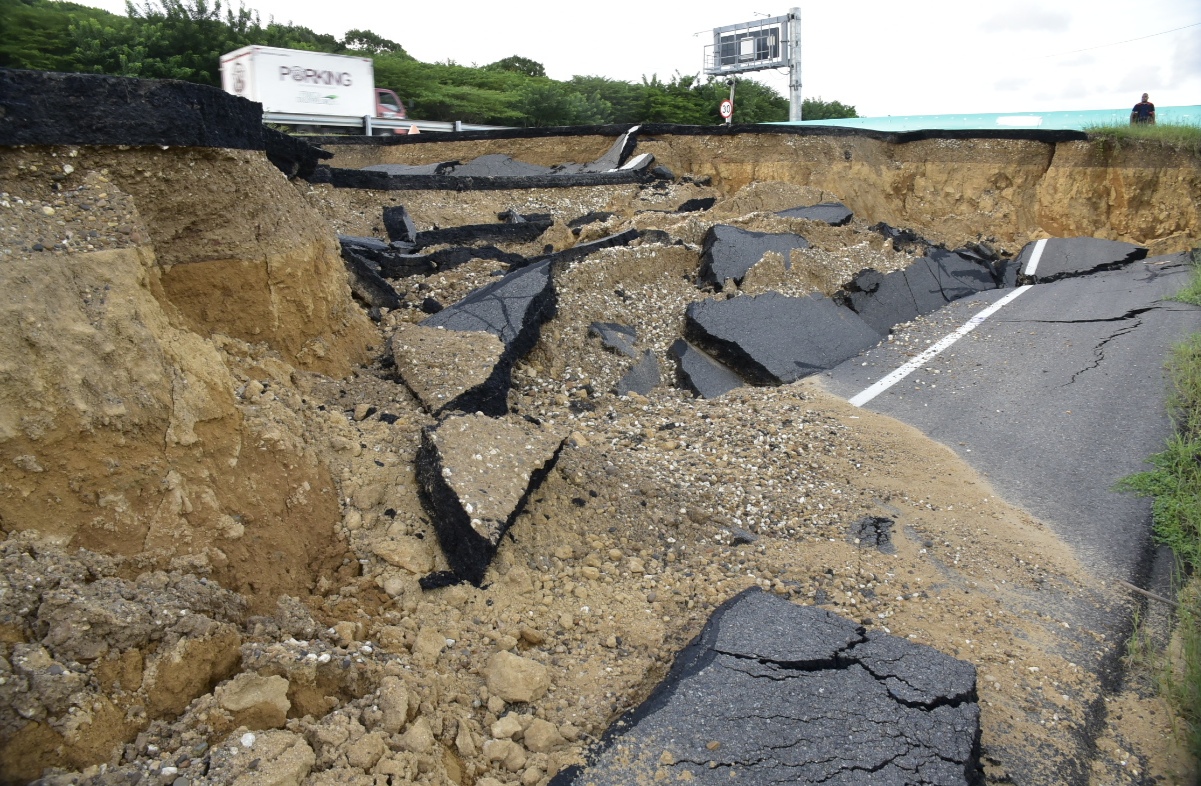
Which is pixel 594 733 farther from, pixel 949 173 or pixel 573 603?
pixel 949 173

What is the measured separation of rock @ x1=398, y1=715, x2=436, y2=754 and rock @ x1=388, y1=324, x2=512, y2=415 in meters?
2.04

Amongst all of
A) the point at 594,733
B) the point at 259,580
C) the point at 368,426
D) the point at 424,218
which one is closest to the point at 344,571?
the point at 259,580

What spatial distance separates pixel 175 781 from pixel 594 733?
1.28 meters

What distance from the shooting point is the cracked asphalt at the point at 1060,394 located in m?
4.46

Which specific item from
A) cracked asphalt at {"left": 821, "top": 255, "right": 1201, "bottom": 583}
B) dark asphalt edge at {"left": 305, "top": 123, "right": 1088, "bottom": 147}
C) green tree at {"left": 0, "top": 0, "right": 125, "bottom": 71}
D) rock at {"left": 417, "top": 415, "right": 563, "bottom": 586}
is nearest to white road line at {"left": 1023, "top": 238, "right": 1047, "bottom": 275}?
cracked asphalt at {"left": 821, "top": 255, "right": 1201, "bottom": 583}

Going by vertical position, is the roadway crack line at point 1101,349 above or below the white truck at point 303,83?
below

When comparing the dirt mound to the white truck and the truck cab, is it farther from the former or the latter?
the truck cab

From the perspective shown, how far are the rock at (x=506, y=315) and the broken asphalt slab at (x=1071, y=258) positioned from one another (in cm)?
759

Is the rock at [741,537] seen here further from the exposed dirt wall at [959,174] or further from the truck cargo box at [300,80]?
the truck cargo box at [300,80]

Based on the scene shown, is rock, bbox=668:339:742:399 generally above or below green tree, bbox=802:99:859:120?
below

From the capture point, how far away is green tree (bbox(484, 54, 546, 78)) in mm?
39281

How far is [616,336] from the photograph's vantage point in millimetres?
6398

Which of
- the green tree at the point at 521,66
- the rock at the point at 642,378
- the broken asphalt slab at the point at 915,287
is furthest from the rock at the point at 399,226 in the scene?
the green tree at the point at 521,66

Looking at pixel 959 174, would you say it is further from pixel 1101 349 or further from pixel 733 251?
pixel 733 251
